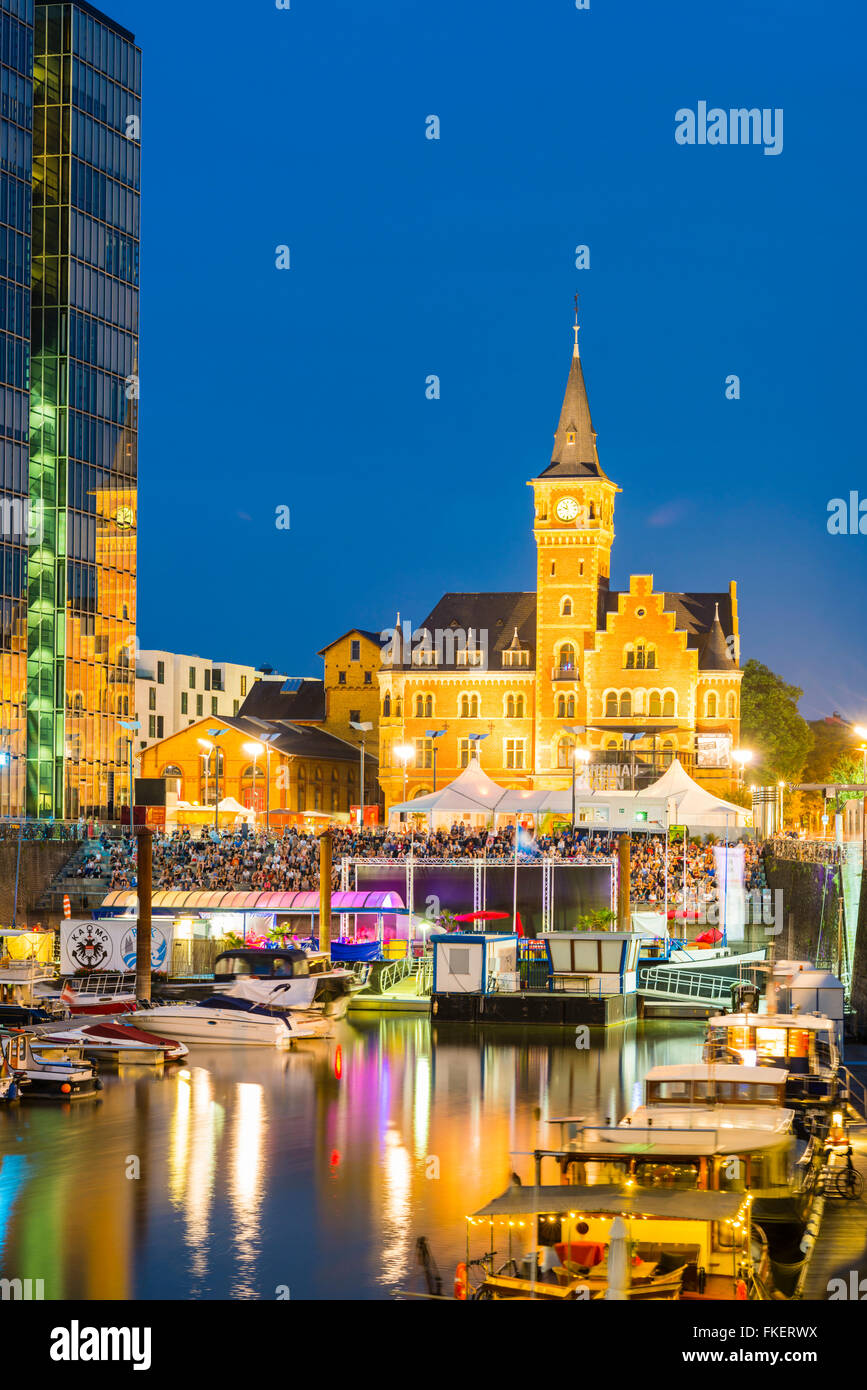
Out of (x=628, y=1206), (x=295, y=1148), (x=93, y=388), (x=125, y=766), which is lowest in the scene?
(x=295, y=1148)

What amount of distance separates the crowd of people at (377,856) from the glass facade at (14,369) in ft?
55.7

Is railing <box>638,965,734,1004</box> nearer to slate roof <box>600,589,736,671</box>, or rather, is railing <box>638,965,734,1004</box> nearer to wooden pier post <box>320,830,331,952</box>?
wooden pier post <box>320,830,331,952</box>

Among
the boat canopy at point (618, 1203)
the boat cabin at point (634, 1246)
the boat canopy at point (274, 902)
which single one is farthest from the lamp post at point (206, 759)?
the boat cabin at point (634, 1246)

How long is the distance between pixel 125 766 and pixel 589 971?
53.8 metres

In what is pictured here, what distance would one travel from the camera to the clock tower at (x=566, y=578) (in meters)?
104

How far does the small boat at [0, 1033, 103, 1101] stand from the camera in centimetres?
3731

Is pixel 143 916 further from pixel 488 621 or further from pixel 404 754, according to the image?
pixel 488 621

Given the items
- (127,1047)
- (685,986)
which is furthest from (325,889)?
(127,1047)

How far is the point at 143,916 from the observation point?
5122 centimetres

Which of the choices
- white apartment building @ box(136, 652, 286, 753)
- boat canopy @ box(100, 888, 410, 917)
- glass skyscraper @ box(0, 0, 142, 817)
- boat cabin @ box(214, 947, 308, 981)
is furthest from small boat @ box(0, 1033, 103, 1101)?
white apartment building @ box(136, 652, 286, 753)

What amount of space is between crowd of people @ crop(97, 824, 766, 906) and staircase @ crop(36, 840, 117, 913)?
24 centimetres

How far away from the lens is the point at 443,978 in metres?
50.3

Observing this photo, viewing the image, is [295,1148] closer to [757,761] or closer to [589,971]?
[589,971]
